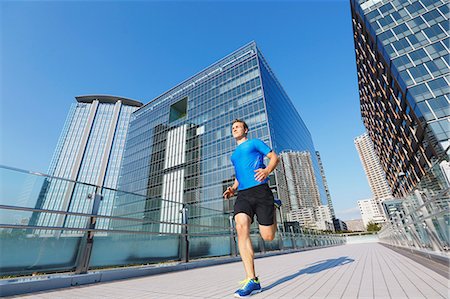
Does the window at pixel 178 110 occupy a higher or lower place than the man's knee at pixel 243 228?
higher

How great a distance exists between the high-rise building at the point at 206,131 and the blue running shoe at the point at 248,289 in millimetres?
24686

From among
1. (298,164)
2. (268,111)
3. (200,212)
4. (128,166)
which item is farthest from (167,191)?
(200,212)

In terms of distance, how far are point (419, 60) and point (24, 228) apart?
37051mm

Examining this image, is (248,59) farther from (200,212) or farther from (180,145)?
(200,212)

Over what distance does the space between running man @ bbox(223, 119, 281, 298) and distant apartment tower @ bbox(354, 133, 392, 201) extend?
462 ft

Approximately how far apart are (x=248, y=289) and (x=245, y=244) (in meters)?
0.43

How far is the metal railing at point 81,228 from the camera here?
2.94m

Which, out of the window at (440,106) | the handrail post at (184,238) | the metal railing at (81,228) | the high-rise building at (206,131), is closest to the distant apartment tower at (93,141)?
the high-rise building at (206,131)

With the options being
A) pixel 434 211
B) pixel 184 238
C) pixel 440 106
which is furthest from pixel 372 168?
pixel 184 238

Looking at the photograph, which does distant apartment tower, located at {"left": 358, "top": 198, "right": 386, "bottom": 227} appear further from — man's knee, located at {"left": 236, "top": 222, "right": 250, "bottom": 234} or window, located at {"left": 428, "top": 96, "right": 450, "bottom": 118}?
man's knee, located at {"left": 236, "top": 222, "right": 250, "bottom": 234}

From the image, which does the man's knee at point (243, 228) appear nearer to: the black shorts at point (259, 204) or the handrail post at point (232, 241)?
the black shorts at point (259, 204)

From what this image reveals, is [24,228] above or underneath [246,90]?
underneath

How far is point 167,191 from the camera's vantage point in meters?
36.7

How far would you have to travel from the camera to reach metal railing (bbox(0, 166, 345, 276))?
9.64 ft
